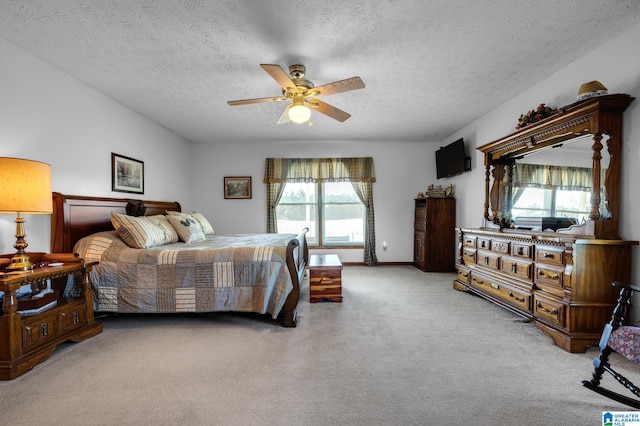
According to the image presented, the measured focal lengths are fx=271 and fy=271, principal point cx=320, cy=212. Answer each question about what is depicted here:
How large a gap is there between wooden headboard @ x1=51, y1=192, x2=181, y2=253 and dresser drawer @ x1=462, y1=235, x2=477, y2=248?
457 centimetres

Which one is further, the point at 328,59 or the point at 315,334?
the point at 328,59

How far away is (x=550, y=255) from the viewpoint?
2.40 metres

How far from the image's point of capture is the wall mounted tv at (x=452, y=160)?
15.0 feet

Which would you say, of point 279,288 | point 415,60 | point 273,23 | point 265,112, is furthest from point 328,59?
point 279,288

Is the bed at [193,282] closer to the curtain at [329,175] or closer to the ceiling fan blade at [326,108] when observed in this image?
the ceiling fan blade at [326,108]

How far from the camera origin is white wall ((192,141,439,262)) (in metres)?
5.62

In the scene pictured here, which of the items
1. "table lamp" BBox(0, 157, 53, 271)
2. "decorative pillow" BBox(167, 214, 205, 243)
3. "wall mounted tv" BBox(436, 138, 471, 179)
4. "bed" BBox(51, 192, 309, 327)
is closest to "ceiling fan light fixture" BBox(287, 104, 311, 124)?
"bed" BBox(51, 192, 309, 327)

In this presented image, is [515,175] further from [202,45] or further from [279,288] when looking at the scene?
[202,45]

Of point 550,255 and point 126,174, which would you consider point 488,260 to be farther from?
point 126,174

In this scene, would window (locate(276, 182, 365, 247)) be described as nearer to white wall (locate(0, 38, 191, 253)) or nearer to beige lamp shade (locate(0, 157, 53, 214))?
white wall (locate(0, 38, 191, 253))

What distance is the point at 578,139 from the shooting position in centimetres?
246

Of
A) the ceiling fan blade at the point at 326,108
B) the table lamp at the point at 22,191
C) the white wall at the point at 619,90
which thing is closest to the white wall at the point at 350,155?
the white wall at the point at 619,90

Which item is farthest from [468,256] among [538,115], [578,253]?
[538,115]

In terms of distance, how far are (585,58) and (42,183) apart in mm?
4746
